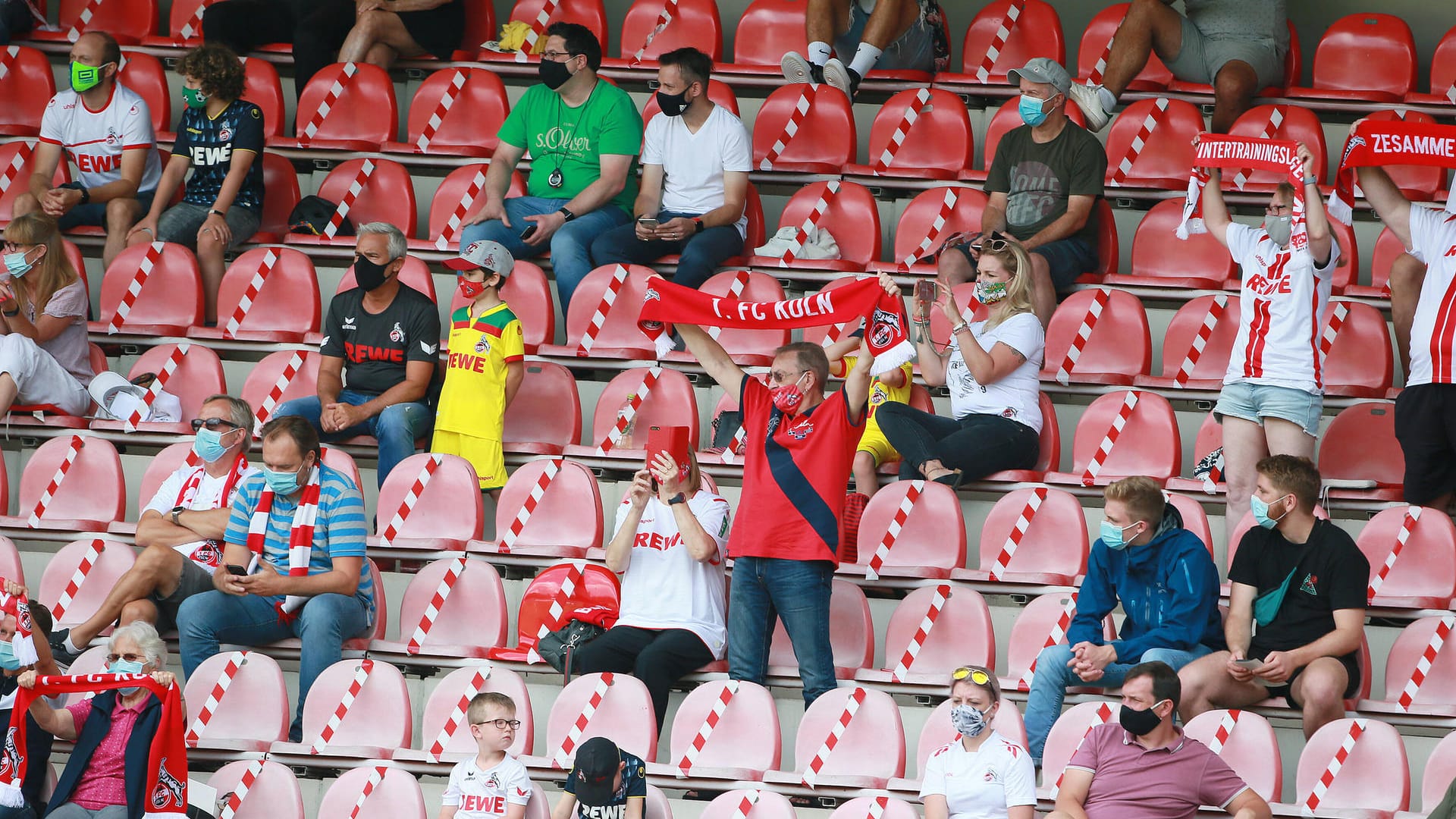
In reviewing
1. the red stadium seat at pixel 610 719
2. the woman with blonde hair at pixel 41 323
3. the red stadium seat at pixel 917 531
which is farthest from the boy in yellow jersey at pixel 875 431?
the woman with blonde hair at pixel 41 323

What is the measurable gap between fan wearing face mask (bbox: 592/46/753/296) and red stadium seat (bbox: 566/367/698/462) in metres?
0.78

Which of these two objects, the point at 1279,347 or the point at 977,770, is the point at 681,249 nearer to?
the point at 1279,347

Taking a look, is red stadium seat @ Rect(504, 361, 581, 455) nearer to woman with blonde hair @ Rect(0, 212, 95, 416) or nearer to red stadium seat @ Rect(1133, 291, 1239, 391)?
woman with blonde hair @ Rect(0, 212, 95, 416)

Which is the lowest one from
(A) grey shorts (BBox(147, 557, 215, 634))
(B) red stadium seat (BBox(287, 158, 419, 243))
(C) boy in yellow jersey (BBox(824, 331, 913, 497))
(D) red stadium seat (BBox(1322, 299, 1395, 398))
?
(A) grey shorts (BBox(147, 557, 215, 634))

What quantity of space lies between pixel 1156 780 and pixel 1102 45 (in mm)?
5686

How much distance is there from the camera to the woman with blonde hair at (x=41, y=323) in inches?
347

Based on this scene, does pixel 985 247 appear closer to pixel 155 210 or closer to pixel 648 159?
pixel 648 159

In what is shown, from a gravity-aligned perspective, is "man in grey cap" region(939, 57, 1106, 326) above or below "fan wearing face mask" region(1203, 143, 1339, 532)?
above

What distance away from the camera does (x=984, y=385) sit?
8352 millimetres

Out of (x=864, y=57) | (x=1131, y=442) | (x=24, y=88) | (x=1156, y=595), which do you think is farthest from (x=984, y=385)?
(x=24, y=88)

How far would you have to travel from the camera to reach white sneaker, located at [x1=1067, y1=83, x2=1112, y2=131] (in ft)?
32.0

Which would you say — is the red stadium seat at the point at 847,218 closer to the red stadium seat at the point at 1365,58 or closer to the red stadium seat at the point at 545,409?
the red stadium seat at the point at 545,409

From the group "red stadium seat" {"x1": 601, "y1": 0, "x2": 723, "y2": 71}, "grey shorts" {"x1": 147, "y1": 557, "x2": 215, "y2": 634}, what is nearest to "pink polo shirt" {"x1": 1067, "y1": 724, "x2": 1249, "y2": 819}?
"grey shorts" {"x1": 147, "y1": 557, "x2": 215, "y2": 634}

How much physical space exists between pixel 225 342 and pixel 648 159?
2372mm
